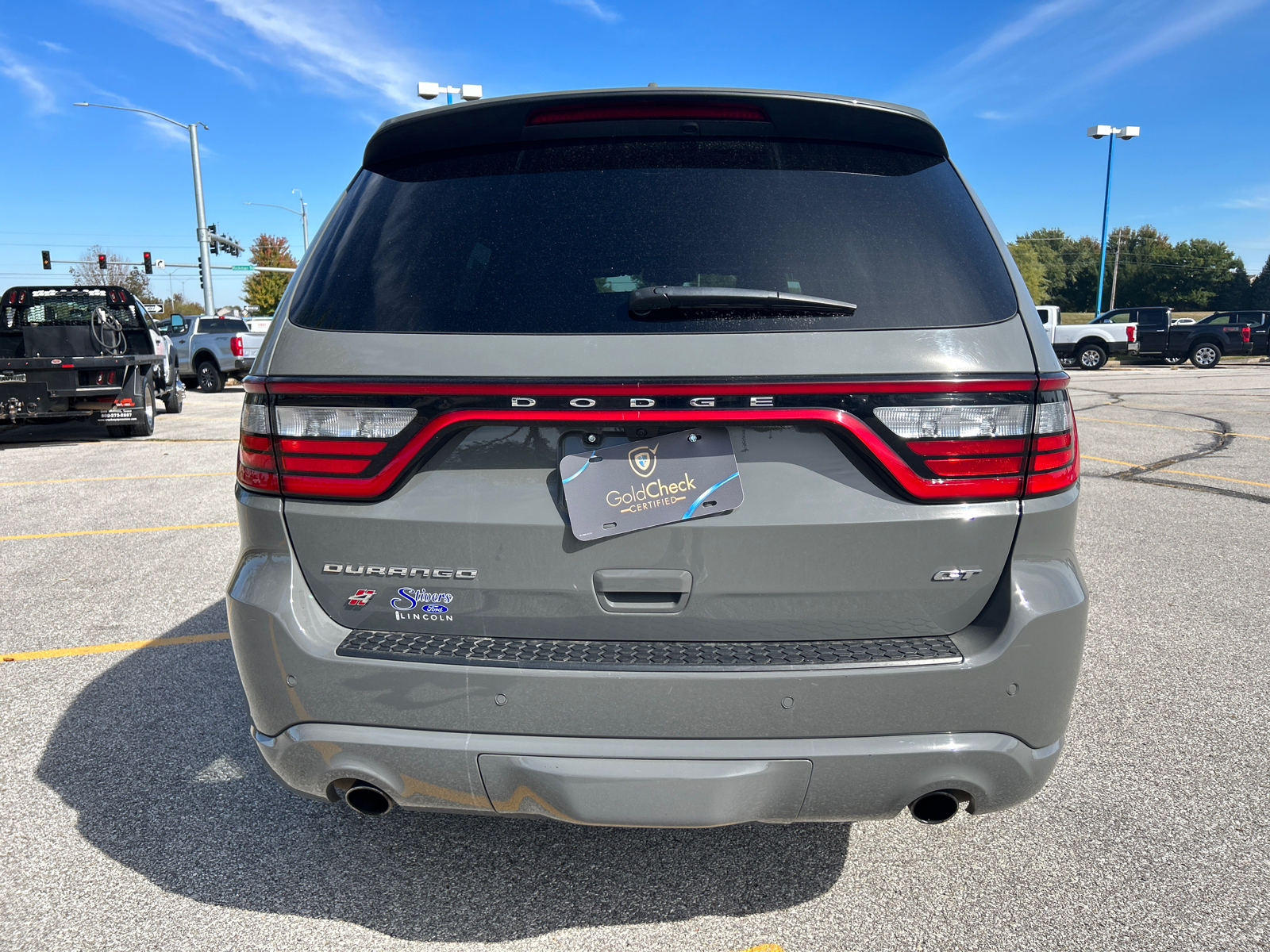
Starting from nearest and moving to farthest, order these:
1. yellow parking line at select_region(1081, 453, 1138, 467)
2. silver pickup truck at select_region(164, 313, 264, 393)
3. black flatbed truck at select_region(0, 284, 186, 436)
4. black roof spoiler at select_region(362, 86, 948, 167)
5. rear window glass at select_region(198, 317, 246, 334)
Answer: black roof spoiler at select_region(362, 86, 948, 167) < yellow parking line at select_region(1081, 453, 1138, 467) < black flatbed truck at select_region(0, 284, 186, 436) < silver pickup truck at select_region(164, 313, 264, 393) < rear window glass at select_region(198, 317, 246, 334)

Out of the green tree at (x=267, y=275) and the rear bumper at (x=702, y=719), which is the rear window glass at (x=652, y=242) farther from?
the green tree at (x=267, y=275)

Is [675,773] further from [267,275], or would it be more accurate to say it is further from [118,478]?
[267,275]

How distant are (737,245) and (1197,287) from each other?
112m

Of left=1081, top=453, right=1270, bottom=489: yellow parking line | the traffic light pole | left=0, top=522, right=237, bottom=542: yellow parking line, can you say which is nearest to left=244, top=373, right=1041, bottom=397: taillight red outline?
left=0, top=522, right=237, bottom=542: yellow parking line

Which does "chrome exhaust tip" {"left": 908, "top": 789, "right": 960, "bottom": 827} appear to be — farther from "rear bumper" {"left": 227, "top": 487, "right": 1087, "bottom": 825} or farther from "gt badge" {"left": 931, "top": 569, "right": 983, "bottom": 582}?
"gt badge" {"left": 931, "top": 569, "right": 983, "bottom": 582}

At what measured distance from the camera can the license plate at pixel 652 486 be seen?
5.71ft

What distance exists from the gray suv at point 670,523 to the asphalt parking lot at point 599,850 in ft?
1.65

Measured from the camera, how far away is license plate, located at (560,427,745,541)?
1741 millimetres

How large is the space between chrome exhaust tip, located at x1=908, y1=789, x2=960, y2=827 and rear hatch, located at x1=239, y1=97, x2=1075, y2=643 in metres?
0.38

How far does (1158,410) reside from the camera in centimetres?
1371

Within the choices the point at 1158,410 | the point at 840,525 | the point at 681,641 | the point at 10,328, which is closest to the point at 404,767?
the point at 681,641

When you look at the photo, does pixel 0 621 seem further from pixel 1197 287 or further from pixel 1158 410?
pixel 1197 287

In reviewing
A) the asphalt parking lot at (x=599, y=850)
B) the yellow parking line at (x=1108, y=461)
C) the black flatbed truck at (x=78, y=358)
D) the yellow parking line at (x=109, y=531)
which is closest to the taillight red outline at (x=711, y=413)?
the asphalt parking lot at (x=599, y=850)

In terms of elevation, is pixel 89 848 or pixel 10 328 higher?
pixel 10 328
